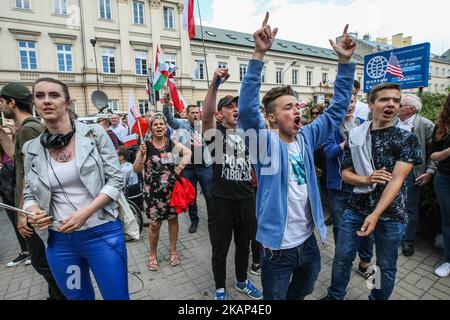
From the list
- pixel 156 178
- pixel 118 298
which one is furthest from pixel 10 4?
pixel 118 298

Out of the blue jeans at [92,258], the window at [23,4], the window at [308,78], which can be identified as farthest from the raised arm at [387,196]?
the window at [308,78]

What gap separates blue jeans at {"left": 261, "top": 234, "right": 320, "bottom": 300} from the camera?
1.92 m

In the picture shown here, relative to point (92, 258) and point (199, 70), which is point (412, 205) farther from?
point (199, 70)

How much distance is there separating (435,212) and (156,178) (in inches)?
162

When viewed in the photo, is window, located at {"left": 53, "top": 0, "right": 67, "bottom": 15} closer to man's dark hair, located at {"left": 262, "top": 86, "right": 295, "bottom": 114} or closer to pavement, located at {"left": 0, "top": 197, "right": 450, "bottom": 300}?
pavement, located at {"left": 0, "top": 197, "right": 450, "bottom": 300}

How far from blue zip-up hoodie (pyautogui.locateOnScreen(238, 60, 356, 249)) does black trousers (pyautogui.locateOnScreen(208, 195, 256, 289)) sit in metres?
0.68

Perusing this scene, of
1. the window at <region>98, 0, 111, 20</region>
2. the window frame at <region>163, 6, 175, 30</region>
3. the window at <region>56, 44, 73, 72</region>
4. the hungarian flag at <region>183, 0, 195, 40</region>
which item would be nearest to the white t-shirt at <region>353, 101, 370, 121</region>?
the hungarian flag at <region>183, 0, 195, 40</region>

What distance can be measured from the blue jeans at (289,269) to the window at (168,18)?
2925 centimetres

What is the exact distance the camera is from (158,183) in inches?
138

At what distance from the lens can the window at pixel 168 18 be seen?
26.5 m

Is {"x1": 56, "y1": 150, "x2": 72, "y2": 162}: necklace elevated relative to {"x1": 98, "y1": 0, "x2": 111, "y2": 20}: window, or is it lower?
lower

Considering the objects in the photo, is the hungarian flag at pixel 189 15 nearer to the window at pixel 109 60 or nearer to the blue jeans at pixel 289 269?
the blue jeans at pixel 289 269

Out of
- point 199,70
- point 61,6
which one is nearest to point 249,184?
point 61,6
